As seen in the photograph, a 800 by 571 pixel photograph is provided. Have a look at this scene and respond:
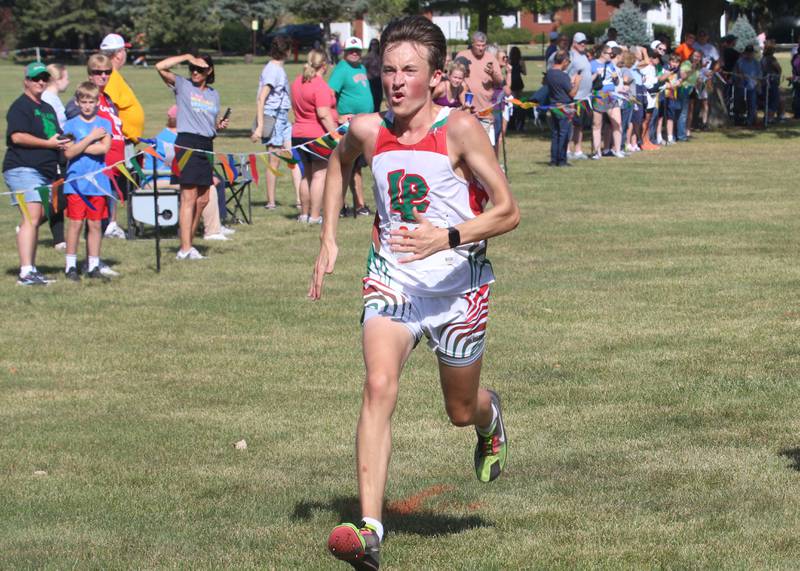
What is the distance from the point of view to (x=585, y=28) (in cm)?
8912

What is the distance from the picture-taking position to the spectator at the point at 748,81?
3266 cm

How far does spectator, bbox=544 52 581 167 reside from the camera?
24.0 metres

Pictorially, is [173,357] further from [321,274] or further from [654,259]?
[654,259]

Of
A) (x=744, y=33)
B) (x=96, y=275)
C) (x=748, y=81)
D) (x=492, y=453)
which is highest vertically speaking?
(x=744, y=33)

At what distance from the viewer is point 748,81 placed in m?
32.8

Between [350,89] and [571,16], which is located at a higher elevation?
[571,16]

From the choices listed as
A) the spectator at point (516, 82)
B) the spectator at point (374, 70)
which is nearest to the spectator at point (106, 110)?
the spectator at point (374, 70)

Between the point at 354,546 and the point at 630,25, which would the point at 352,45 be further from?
the point at 630,25

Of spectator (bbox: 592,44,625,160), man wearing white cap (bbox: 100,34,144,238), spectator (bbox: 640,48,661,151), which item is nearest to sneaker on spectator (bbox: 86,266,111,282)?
man wearing white cap (bbox: 100,34,144,238)

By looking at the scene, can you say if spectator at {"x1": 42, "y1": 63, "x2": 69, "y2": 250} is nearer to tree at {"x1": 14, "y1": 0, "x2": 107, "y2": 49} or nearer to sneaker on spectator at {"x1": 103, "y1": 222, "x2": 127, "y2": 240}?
sneaker on spectator at {"x1": 103, "y1": 222, "x2": 127, "y2": 240}

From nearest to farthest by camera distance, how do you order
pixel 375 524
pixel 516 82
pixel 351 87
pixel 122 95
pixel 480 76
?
pixel 375 524 → pixel 122 95 → pixel 351 87 → pixel 480 76 → pixel 516 82

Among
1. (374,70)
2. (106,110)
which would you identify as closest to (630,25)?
(374,70)

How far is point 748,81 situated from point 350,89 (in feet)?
58.4

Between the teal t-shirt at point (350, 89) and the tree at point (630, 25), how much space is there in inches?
2325
